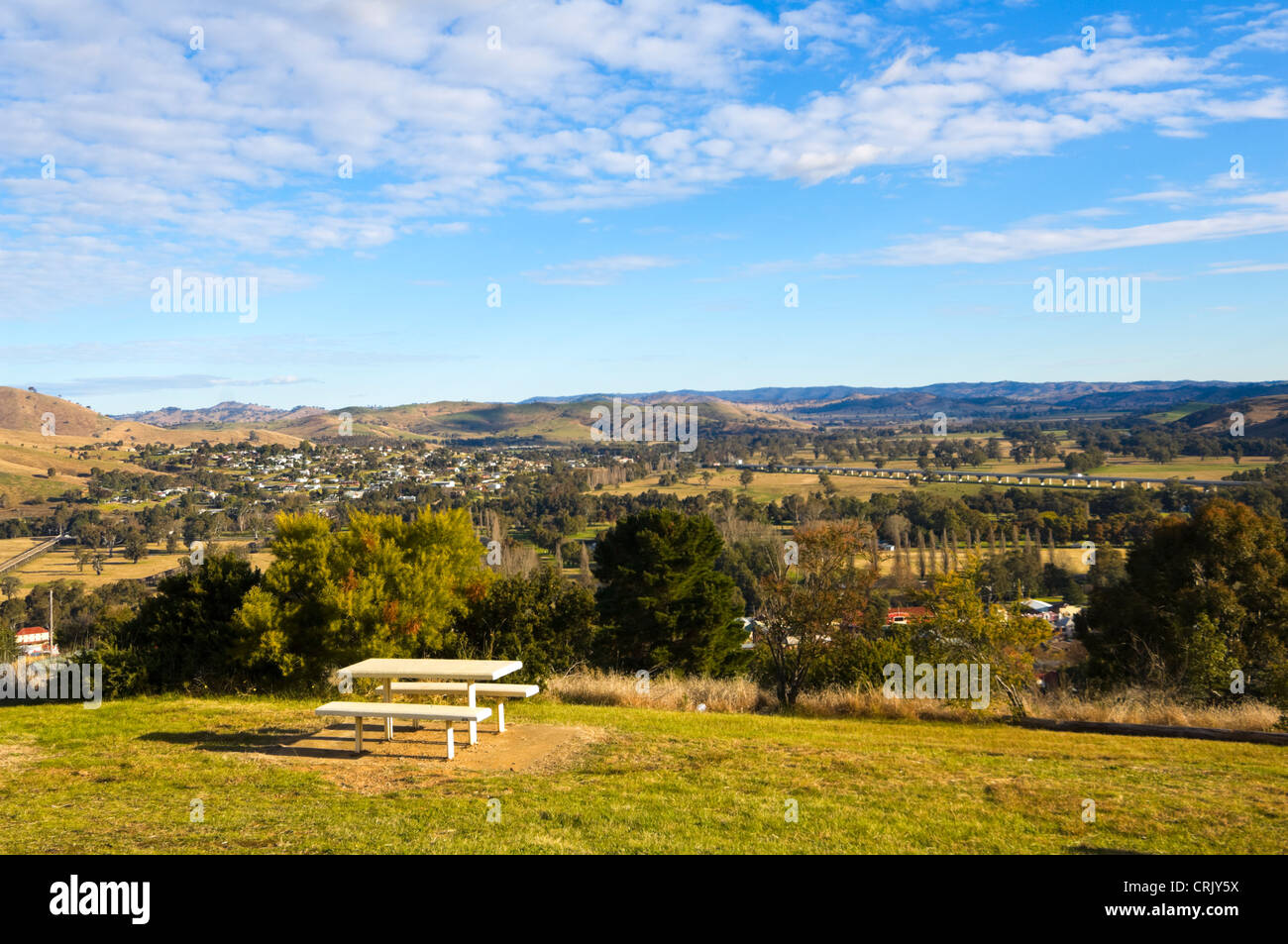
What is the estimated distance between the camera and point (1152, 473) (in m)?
106

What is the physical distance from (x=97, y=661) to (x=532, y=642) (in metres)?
7.13

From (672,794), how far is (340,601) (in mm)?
7376

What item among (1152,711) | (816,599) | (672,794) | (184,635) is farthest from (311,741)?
(1152,711)

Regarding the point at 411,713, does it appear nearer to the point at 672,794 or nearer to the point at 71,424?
the point at 672,794

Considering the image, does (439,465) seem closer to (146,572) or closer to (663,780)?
(146,572)

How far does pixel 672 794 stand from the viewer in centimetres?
745

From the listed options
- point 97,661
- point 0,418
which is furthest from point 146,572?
point 0,418

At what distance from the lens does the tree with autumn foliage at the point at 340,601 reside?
1298 cm

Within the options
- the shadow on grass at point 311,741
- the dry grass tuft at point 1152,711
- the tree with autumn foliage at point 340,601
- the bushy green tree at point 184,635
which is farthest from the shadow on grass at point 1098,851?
the bushy green tree at point 184,635

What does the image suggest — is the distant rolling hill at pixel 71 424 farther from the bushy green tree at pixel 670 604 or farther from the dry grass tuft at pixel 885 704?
the dry grass tuft at pixel 885 704

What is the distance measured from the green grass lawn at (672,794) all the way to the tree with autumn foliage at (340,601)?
6.95 feet

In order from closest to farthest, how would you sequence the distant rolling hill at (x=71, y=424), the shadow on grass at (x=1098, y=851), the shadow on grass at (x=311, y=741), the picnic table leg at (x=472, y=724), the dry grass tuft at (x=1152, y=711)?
the shadow on grass at (x=1098, y=851), the shadow on grass at (x=311, y=741), the picnic table leg at (x=472, y=724), the dry grass tuft at (x=1152, y=711), the distant rolling hill at (x=71, y=424)

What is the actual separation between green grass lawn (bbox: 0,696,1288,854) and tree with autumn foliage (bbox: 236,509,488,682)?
212cm

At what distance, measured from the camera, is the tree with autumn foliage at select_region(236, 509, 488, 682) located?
13.0m
